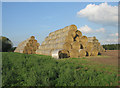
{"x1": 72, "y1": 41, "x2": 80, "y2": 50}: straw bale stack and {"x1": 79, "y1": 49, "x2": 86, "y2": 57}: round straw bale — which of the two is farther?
{"x1": 72, "y1": 41, "x2": 80, "y2": 50}: straw bale stack

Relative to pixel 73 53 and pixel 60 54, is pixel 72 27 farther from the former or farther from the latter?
pixel 60 54

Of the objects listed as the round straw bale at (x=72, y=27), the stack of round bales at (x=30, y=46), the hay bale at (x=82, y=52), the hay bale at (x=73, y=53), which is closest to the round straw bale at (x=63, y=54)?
the hay bale at (x=73, y=53)

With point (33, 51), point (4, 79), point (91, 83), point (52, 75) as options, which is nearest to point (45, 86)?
point (52, 75)

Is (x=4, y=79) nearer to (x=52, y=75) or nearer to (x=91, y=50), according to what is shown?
(x=52, y=75)

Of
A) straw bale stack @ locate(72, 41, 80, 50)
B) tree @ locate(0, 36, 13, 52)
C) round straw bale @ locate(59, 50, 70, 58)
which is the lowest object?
round straw bale @ locate(59, 50, 70, 58)

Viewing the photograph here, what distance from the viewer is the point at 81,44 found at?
21500mm

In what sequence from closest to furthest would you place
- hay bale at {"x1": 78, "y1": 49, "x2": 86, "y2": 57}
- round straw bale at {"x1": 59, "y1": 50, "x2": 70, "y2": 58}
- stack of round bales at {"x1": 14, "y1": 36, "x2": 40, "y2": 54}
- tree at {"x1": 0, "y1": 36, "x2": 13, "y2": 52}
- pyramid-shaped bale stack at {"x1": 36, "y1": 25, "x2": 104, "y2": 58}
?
round straw bale at {"x1": 59, "y1": 50, "x2": 70, "y2": 58}
pyramid-shaped bale stack at {"x1": 36, "y1": 25, "x2": 104, "y2": 58}
hay bale at {"x1": 78, "y1": 49, "x2": 86, "y2": 57}
stack of round bales at {"x1": 14, "y1": 36, "x2": 40, "y2": 54}
tree at {"x1": 0, "y1": 36, "x2": 13, "y2": 52}

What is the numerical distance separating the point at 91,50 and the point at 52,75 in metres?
14.2

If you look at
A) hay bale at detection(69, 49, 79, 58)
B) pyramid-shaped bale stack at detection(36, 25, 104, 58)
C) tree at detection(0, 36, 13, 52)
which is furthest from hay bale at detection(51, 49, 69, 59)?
tree at detection(0, 36, 13, 52)

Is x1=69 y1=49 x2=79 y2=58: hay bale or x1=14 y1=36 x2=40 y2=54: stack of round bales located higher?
x1=14 y1=36 x2=40 y2=54: stack of round bales

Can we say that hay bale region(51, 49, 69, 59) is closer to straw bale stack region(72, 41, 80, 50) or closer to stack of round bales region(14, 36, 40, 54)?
straw bale stack region(72, 41, 80, 50)

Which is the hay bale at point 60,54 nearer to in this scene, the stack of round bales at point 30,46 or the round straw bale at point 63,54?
the round straw bale at point 63,54

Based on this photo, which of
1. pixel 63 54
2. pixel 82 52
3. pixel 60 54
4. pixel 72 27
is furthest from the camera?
pixel 72 27

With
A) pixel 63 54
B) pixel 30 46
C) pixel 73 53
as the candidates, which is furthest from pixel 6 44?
pixel 73 53
